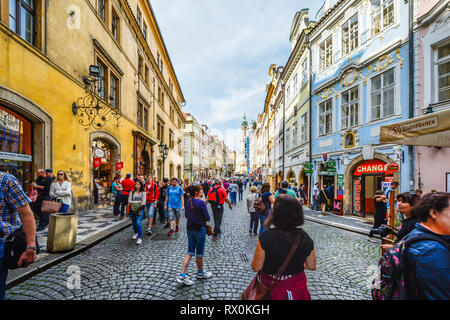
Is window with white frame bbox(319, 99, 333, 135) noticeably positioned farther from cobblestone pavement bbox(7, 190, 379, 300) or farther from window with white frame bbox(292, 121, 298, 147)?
cobblestone pavement bbox(7, 190, 379, 300)

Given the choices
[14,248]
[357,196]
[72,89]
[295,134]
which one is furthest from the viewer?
[295,134]

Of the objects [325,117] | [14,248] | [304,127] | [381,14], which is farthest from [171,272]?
[304,127]

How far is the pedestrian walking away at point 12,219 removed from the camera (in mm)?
2051

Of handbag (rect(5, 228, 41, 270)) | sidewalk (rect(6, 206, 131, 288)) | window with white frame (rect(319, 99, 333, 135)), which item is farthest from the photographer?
window with white frame (rect(319, 99, 333, 135))

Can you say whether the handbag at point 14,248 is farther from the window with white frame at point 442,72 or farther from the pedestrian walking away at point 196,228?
the window with white frame at point 442,72

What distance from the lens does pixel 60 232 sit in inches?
190

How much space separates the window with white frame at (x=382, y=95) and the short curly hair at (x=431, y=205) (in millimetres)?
10127

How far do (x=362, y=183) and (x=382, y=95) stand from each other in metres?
4.23

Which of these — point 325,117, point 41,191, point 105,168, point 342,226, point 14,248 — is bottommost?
point 342,226

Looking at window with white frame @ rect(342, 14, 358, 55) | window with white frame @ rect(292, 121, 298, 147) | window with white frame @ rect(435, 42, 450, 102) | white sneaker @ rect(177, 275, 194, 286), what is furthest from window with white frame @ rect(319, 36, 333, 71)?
white sneaker @ rect(177, 275, 194, 286)

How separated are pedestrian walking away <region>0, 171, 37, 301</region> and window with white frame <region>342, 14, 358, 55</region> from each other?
561 inches

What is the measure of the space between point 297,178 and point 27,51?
55.3 ft

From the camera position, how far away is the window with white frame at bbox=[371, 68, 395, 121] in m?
9.88

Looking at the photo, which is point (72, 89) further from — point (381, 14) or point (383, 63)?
point (381, 14)
